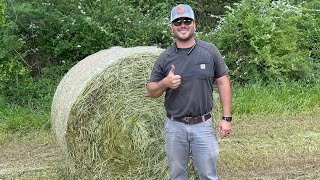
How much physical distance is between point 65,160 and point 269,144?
258cm

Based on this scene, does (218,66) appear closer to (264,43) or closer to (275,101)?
(275,101)

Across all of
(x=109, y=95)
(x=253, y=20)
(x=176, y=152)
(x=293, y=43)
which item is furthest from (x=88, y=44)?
(x=176, y=152)

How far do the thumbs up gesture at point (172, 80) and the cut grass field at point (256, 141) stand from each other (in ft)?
5.80

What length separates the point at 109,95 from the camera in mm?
5457

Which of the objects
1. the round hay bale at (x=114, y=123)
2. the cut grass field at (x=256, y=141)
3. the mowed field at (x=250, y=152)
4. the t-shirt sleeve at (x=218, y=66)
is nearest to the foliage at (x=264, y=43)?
the cut grass field at (x=256, y=141)

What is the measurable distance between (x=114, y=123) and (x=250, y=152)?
1.78m

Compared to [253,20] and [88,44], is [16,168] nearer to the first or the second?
[88,44]

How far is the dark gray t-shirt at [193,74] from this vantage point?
167 inches

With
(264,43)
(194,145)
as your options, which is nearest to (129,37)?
(264,43)

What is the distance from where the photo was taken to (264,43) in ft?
31.1

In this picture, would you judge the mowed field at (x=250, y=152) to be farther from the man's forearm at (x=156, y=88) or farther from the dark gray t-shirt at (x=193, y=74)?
the man's forearm at (x=156, y=88)

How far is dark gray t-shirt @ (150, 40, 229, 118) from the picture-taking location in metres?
4.25

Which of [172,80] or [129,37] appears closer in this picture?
[172,80]

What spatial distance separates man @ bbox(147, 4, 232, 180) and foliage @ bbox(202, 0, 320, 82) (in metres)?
5.01
